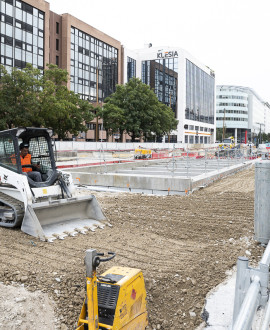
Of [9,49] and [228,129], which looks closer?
[9,49]

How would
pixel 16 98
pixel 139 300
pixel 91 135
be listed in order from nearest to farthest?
1. pixel 139 300
2. pixel 16 98
3. pixel 91 135

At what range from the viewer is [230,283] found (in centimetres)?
545

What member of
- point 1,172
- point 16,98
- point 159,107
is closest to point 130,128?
point 159,107

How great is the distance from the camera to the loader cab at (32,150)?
8.11 metres

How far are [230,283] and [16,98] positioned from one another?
32.7m

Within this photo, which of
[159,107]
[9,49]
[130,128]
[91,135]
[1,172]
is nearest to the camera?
[1,172]

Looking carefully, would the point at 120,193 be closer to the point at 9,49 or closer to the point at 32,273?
the point at 32,273

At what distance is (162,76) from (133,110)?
115ft

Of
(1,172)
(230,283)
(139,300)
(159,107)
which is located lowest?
(230,283)

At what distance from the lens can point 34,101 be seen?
33531 mm

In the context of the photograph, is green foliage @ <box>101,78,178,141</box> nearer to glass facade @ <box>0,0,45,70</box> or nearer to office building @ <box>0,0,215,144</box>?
office building @ <box>0,0,215,144</box>

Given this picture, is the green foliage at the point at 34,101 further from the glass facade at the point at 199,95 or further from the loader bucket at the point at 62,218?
the glass facade at the point at 199,95

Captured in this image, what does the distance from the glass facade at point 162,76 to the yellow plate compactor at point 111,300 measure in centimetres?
7854

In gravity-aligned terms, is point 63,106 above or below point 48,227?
above
